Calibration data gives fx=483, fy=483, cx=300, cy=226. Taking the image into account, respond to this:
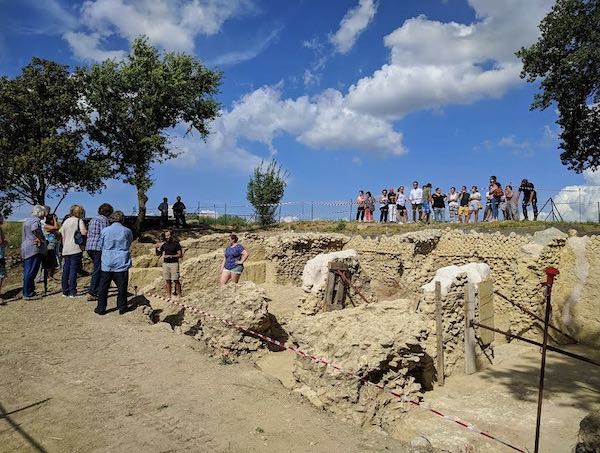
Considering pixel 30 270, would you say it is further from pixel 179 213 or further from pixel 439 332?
pixel 179 213

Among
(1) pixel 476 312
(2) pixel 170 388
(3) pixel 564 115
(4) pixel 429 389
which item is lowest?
(4) pixel 429 389

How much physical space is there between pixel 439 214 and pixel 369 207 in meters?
3.71

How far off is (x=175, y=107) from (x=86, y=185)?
5.89 meters

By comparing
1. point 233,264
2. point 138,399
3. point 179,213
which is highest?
point 179,213

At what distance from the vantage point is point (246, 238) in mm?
17844

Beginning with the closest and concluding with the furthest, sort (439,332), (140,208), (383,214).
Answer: (439,332)
(383,214)
(140,208)

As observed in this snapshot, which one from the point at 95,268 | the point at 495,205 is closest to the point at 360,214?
the point at 495,205

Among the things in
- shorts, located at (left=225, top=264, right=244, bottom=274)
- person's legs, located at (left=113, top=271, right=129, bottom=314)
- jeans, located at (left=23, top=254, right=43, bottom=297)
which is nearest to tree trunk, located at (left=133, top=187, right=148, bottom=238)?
shorts, located at (left=225, top=264, right=244, bottom=274)

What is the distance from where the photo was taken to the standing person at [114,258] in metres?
8.28

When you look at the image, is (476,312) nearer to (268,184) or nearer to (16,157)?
(16,157)

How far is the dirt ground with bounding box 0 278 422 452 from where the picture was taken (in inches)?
191

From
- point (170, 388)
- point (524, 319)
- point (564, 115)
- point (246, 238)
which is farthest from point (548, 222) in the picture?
point (170, 388)

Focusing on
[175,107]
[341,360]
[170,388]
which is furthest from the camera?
[175,107]

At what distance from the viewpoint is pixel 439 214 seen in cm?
1998
